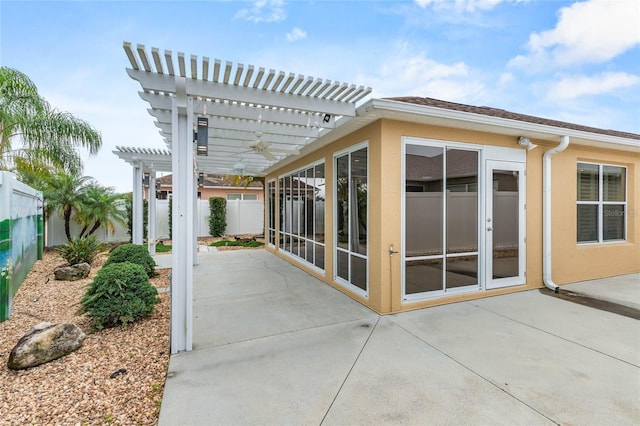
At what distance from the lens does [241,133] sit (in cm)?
548

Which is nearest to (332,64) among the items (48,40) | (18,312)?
(48,40)

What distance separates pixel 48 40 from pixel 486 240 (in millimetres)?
10772

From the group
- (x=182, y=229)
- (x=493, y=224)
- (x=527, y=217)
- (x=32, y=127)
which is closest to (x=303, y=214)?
(x=493, y=224)

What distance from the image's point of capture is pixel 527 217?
5512mm

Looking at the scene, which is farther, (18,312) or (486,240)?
(486,240)

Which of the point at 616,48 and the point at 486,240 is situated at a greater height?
the point at 616,48

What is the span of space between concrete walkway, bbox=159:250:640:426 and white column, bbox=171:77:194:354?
0.30 meters

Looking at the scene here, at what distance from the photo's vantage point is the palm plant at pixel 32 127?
7438mm

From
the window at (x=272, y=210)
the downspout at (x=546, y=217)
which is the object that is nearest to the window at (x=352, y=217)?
the downspout at (x=546, y=217)

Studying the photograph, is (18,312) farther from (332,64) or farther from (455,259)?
(332,64)

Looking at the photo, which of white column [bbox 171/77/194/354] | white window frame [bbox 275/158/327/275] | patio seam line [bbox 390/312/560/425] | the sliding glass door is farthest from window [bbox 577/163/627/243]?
white column [bbox 171/77/194/354]

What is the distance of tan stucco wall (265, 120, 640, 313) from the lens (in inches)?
174

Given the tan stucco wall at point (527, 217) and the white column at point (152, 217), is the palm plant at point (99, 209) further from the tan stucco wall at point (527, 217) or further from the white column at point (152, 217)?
the tan stucco wall at point (527, 217)

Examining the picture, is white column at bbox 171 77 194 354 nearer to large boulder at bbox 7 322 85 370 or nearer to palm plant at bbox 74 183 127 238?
large boulder at bbox 7 322 85 370
